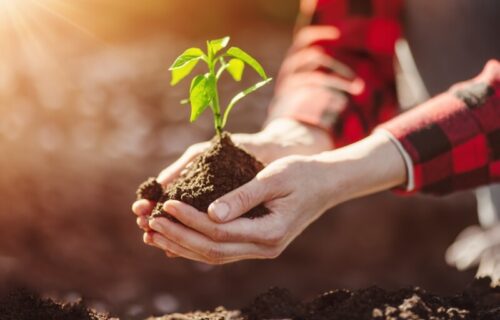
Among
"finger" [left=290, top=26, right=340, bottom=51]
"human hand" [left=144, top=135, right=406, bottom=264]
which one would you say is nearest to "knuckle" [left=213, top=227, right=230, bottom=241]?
"human hand" [left=144, top=135, right=406, bottom=264]

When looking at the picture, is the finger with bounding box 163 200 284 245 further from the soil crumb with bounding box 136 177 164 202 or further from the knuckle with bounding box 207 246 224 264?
the soil crumb with bounding box 136 177 164 202

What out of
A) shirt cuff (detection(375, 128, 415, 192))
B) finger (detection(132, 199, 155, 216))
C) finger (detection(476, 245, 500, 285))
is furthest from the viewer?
finger (detection(476, 245, 500, 285))

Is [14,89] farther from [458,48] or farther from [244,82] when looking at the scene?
[458,48]

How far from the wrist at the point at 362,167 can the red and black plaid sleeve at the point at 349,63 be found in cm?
40

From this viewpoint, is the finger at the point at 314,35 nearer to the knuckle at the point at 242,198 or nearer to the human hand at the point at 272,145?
the human hand at the point at 272,145

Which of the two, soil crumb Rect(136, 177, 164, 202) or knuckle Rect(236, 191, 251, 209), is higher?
soil crumb Rect(136, 177, 164, 202)

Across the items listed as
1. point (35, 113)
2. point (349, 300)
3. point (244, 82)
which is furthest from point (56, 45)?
point (349, 300)

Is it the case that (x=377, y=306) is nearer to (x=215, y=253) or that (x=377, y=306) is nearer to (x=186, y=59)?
(x=215, y=253)

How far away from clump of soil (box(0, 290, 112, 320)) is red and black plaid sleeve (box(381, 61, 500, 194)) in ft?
3.03

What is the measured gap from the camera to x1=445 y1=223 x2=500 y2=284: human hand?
2.27 m

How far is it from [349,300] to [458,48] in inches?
59.6

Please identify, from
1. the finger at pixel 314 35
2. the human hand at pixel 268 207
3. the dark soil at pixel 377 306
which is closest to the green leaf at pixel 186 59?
the human hand at pixel 268 207

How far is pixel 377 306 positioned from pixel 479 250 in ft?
4.44

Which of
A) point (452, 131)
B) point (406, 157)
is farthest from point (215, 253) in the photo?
point (452, 131)
